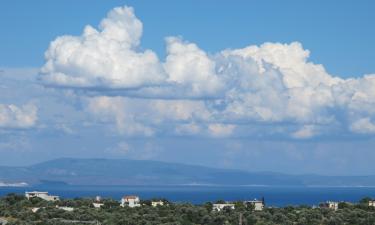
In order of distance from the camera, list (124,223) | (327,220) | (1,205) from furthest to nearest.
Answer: (1,205) → (327,220) → (124,223)

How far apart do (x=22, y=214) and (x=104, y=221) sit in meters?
10.7

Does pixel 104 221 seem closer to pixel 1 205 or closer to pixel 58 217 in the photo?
pixel 58 217

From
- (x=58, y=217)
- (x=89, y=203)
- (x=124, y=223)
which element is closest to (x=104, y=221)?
(x=124, y=223)

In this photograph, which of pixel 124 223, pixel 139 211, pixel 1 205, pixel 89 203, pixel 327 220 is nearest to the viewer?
pixel 124 223

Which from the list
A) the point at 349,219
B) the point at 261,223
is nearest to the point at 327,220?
the point at 349,219

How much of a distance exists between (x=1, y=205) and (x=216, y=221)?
2912 centimetres

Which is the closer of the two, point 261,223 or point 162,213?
point 261,223

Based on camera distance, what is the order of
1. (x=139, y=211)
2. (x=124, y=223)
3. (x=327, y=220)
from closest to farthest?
(x=124, y=223), (x=327, y=220), (x=139, y=211)

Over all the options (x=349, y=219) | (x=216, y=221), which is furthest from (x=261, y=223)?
(x=349, y=219)

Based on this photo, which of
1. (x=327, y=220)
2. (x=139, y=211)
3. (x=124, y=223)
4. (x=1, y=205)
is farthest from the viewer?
(x=1, y=205)

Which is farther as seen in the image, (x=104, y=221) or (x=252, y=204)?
(x=252, y=204)

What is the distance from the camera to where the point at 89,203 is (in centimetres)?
10775

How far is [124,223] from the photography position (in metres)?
76.3

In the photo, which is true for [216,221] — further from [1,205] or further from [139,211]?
[1,205]
